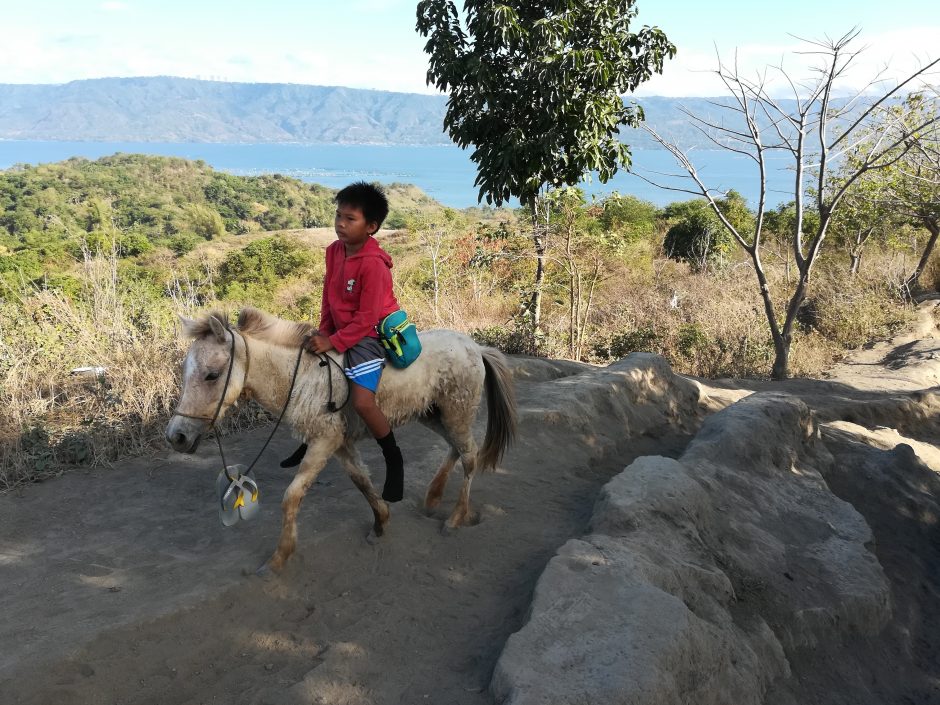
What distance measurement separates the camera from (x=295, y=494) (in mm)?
3668

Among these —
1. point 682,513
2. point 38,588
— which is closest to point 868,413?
point 682,513

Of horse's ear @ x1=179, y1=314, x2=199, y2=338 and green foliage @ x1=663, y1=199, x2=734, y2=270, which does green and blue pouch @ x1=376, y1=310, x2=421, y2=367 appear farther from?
green foliage @ x1=663, y1=199, x2=734, y2=270

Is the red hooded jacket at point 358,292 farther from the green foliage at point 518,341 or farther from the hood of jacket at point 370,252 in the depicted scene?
the green foliage at point 518,341

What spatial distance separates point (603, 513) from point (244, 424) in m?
3.87

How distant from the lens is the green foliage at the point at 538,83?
7.70m

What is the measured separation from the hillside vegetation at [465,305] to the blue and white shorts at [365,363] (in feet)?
9.97

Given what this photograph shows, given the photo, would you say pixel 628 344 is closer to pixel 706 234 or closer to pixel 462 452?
pixel 462 452

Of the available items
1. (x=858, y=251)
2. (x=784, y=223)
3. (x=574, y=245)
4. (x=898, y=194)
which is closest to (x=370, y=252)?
(x=574, y=245)

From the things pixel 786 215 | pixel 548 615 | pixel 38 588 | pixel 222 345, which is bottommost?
pixel 38 588

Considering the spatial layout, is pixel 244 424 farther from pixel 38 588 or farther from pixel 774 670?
pixel 774 670

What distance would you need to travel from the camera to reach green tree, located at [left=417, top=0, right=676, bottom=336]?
25.3 feet

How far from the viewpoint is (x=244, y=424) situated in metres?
6.28

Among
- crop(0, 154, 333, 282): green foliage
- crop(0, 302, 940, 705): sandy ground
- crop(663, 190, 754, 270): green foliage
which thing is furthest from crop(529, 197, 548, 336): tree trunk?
crop(0, 154, 333, 282): green foliage

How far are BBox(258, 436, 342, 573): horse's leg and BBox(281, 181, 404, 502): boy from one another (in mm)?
305
